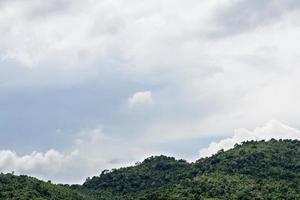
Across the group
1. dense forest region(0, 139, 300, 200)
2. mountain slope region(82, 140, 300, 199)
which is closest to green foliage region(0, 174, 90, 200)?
dense forest region(0, 139, 300, 200)

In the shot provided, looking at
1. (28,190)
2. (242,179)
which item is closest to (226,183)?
(242,179)

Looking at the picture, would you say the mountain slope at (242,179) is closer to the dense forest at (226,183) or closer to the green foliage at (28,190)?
the dense forest at (226,183)

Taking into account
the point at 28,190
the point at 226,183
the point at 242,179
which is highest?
the point at 28,190

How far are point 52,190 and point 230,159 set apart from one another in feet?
211

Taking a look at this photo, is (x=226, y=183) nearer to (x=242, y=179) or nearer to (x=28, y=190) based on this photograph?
(x=242, y=179)

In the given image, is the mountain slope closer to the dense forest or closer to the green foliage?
the dense forest

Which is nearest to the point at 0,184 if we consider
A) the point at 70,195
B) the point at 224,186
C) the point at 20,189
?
the point at 20,189

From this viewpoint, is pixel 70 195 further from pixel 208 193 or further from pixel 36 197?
pixel 208 193

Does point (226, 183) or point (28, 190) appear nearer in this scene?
point (226, 183)

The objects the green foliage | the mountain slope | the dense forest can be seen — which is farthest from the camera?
the green foliage

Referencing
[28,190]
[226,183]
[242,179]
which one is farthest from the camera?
[242,179]

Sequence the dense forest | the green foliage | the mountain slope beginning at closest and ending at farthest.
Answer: the mountain slope < the dense forest < the green foliage

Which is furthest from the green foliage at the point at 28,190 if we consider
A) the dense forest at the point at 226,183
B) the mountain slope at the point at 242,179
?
the mountain slope at the point at 242,179

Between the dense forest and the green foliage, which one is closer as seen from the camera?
the dense forest
